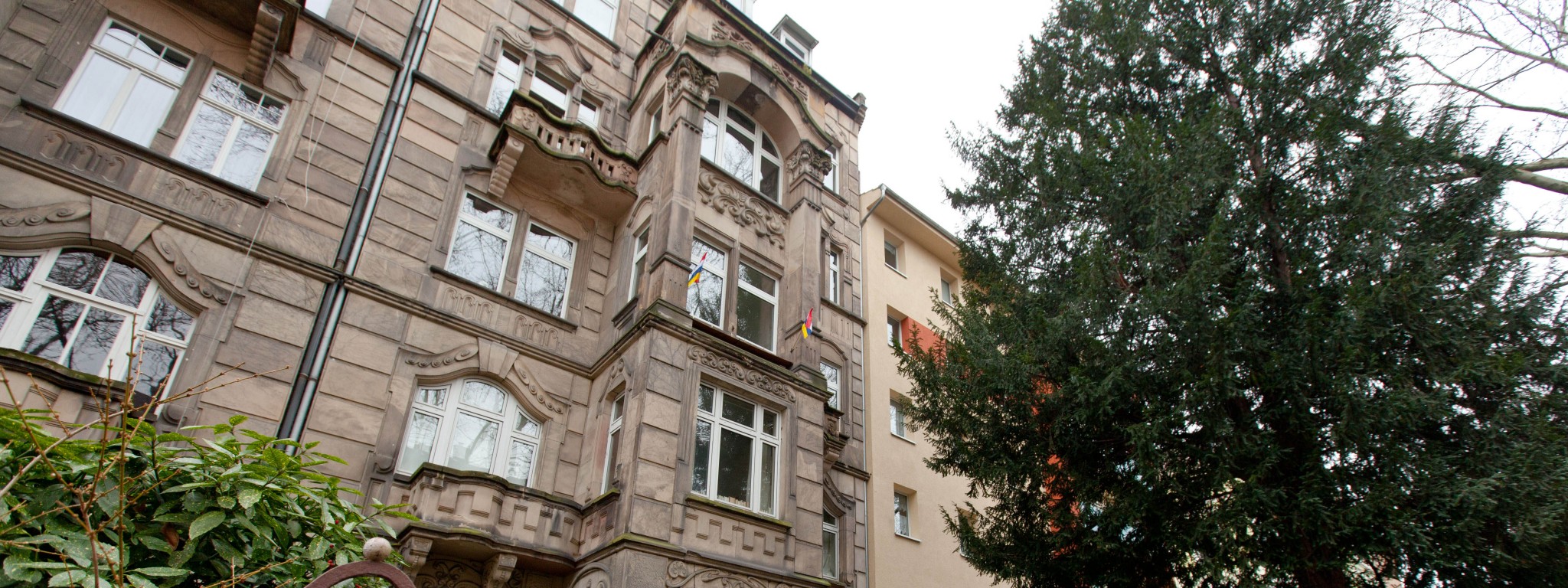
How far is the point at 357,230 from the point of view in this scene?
1061 cm

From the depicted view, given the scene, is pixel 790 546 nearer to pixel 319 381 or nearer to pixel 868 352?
pixel 319 381

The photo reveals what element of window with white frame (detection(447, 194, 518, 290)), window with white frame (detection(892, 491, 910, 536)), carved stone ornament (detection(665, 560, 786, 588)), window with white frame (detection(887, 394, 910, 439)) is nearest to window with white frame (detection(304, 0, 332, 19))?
window with white frame (detection(447, 194, 518, 290))

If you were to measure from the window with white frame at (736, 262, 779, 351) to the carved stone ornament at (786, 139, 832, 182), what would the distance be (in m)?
2.46

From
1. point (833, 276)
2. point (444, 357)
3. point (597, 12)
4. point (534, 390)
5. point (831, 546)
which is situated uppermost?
point (597, 12)

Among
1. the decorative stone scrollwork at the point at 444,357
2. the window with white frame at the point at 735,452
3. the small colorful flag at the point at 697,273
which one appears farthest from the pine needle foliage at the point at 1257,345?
the decorative stone scrollwork at the point at 444,357

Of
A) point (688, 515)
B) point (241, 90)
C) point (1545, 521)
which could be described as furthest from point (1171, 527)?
point (241, 90)

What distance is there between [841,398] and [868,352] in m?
2.12

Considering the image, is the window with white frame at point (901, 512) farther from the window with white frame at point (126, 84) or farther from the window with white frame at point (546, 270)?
the window with white frame at point (126, 84)

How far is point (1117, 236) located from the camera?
36.8 ft

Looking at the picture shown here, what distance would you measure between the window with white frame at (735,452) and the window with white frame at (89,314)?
19.6 feet

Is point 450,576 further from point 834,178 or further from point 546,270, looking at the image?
point 834,178

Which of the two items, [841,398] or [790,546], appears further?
[841,398]

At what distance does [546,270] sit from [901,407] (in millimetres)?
8253

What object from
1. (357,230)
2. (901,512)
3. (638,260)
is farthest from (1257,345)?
(357,230)
